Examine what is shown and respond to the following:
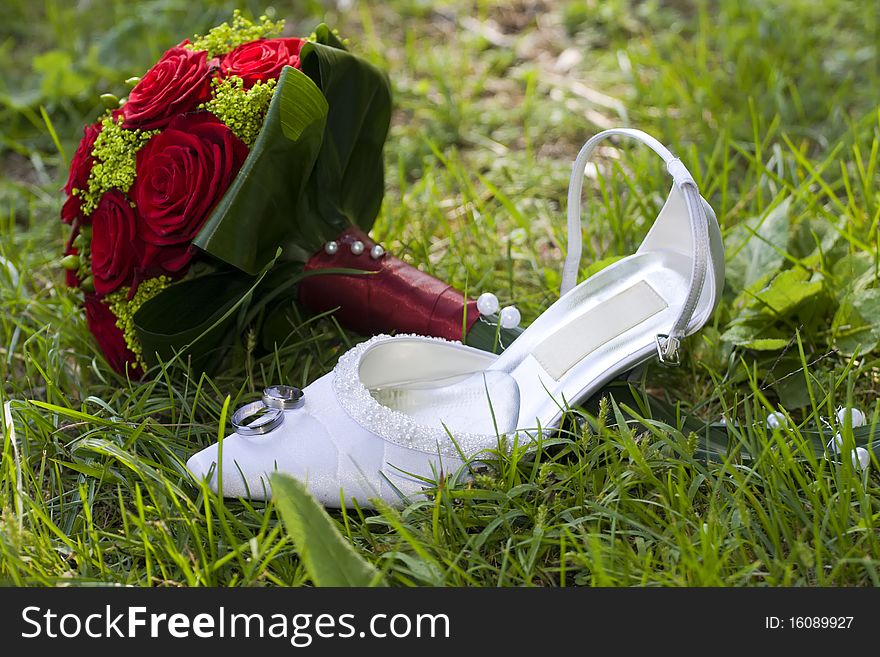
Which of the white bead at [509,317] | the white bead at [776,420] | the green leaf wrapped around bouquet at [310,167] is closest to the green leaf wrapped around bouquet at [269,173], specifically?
the green leaf wrapped around bouquet at [310,167]

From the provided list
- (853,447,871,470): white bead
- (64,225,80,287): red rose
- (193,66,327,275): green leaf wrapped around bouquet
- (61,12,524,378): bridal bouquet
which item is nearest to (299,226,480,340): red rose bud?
(61,12,524,378): bridal bouquet

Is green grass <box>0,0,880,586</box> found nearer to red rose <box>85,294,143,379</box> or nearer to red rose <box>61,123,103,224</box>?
red rose <box>85,294,143,379</box>

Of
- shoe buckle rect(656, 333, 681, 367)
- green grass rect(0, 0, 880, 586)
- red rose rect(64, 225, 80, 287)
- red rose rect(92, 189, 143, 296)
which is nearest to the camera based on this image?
green grass rect(0, 0, 880, 586)

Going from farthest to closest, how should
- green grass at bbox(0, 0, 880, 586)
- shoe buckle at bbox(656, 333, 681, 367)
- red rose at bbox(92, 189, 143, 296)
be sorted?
red rose at bbox(92, 189, 143, 296), shoe buckle at bbox(656, 333, 681, 367), green grass at bbox(0, 0, 880, 586)

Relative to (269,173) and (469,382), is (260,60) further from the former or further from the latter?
(469,382)

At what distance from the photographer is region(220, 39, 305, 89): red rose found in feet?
4.45

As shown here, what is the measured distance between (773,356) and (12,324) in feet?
4.22

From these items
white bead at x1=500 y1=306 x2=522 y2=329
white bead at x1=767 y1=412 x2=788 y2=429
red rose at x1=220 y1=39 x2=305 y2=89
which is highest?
red rose at x1=220 y1=39 x2=305 y2=89

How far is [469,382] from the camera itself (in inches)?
54.0

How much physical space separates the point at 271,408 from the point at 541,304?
580 millimetres

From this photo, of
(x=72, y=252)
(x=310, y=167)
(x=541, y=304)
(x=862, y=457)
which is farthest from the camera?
(x=541, y=304)

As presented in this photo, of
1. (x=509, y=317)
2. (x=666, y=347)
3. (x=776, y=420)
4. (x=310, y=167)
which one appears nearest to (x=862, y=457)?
(x=776, y=420)

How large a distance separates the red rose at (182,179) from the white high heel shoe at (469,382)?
0.27m
